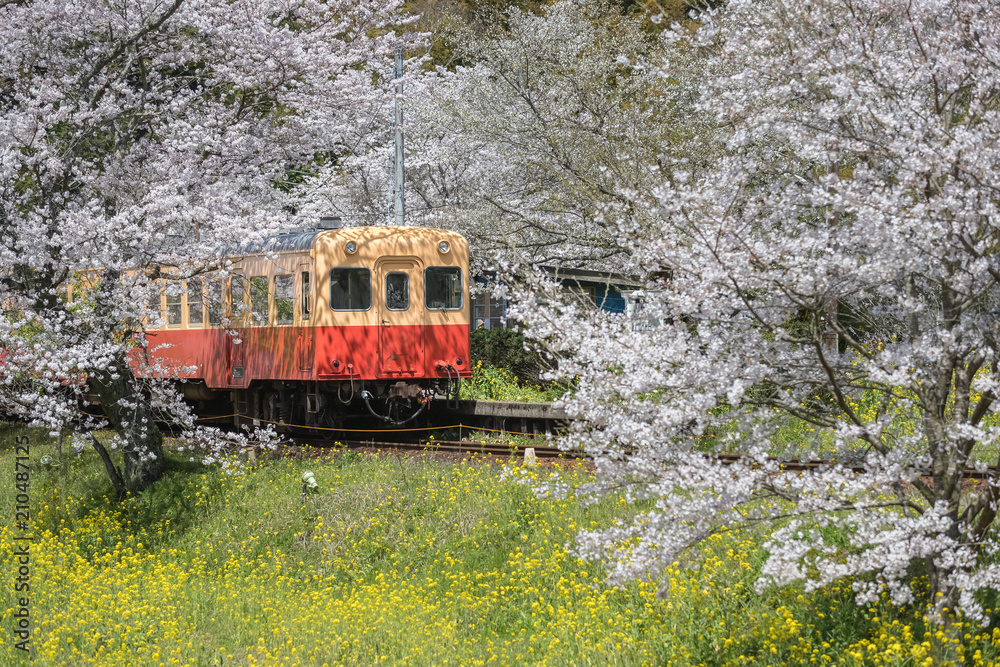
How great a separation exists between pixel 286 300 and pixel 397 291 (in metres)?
1.52

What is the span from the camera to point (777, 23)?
26.5 feet

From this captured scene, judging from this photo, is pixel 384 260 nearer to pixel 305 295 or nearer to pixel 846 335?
pixel 305 295

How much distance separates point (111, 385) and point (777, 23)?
8.38m

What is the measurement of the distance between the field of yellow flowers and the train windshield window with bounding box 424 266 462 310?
8.86 feet

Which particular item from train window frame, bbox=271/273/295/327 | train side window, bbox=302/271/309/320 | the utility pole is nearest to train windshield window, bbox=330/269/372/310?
train side window, bbox=302/271/309/320

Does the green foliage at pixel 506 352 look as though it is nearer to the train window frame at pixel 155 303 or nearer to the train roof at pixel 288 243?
the train roof at pixel 288 243

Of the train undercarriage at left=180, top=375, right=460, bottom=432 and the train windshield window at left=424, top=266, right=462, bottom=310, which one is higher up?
the train windshield window at left=424, top=266, right=462, bottom=310

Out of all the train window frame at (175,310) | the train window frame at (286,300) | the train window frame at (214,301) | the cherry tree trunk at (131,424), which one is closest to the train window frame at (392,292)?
the train window frame at (286,300)

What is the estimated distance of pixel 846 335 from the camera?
5.23 meters

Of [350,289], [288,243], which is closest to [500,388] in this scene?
[350,289]

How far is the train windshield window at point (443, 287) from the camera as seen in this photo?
44.0ft

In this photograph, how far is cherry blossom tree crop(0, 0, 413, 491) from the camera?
9.99 m

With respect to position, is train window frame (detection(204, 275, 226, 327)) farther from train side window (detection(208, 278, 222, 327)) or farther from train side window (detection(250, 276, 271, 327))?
train side window (detection(250, 276, 271, 327))

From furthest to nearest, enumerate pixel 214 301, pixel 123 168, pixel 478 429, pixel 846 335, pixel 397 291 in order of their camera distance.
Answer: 1. pixel 478 429
2. pixel 214 301
3. pixel 397 291
4. pixel 123 168
5. pixel 846 335
